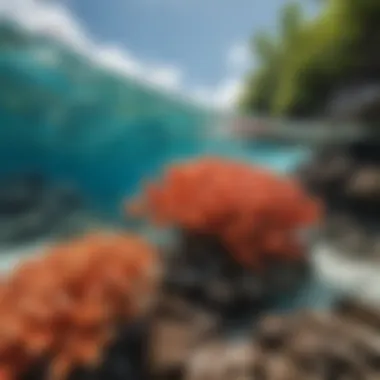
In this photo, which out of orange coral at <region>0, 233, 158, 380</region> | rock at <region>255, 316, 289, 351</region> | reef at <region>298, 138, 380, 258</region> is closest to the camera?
orange coral at <region>0, 233, 158, 380</region>

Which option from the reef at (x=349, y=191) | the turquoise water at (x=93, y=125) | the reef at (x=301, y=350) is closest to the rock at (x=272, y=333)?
the reef at (x=301, y=350)

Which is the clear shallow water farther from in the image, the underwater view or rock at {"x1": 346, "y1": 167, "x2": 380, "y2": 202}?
rock at {"x1": 346, "y1": 167, "x2": 380, "y2": 202}

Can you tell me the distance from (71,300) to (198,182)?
1.31ft

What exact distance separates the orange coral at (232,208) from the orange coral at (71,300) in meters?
0.12

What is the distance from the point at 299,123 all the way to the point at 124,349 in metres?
0.67

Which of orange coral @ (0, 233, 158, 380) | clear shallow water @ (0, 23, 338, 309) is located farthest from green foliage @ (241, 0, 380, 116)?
orange coral @ (0, 233, 158, 380)

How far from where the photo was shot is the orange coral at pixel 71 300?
1.29 metres

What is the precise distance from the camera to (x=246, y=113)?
1.54 metres

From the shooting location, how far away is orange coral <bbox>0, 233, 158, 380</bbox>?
129 cm

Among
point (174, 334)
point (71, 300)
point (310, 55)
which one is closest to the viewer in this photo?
point (71, 300)

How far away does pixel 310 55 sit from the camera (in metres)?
1.57

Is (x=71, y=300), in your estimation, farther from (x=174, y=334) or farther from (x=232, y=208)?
(x=232, y=208)

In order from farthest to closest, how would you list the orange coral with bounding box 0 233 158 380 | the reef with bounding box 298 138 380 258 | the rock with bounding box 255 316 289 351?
1. the reef with bounding box 298 138 380 258
2. the rock with bounding box 255 316 289 351
3. the orange coral with bounding box 0 233 158 380

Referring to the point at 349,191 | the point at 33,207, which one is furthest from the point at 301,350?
the point at 33,207
